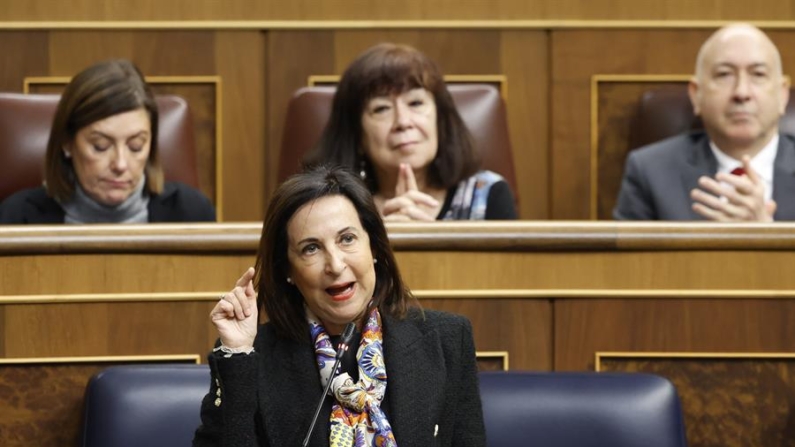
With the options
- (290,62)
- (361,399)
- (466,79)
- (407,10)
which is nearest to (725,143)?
(466,79)

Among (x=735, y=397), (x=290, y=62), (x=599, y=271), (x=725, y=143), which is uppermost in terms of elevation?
(x=290, y=62)

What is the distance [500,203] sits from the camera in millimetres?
1451

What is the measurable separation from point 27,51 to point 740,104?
86 centimetres

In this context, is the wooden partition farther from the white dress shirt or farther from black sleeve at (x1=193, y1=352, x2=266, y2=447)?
black sleeve at (x1=193, y1=352, x2=266, y2=447)

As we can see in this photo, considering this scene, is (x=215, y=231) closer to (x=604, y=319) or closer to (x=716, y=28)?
(x=604, y=319)

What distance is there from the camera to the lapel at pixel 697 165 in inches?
60.8

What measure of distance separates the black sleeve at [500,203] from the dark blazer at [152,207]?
30cm

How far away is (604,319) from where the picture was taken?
1122 mm

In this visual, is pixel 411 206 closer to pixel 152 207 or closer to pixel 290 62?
pixel 152 207

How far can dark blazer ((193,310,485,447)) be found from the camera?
932 millimetres

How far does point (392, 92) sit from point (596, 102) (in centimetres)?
36

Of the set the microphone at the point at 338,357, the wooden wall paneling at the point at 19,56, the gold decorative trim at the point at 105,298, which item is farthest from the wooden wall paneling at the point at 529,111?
the microphone at the point at 338,357

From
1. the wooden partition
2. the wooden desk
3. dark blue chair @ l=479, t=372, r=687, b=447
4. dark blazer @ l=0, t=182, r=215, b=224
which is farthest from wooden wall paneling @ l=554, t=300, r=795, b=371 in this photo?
the wooden partition

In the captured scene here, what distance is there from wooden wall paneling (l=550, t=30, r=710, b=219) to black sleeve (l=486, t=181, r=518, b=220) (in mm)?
291
